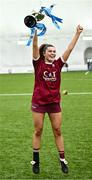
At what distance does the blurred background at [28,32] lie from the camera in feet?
142

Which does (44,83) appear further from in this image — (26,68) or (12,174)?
(26,68)

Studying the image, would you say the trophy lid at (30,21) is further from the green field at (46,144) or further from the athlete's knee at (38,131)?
the green field at (46,144)

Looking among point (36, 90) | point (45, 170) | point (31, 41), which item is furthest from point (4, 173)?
point (31, 41)

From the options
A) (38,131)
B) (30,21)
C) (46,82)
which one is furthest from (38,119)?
(30,21)

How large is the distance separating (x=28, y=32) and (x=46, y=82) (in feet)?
119

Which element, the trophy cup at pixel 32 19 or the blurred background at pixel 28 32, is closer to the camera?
the trophy cup at pixel 32 19

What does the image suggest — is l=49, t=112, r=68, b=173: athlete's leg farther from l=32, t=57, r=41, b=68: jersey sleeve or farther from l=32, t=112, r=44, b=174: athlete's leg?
l=32, t=57, r=41, b=68: jersey sleeve

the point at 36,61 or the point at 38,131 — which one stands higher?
the point at 36,61

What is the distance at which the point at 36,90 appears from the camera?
20.6 feet

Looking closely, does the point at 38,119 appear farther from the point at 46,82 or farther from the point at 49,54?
the point at 49,54

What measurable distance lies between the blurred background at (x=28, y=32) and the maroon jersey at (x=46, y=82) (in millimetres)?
35752

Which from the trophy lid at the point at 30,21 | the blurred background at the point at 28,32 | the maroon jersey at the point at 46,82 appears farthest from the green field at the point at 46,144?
the blurred background at the point at 28,32

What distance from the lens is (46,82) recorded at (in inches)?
245

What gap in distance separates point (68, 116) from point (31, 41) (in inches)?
244
